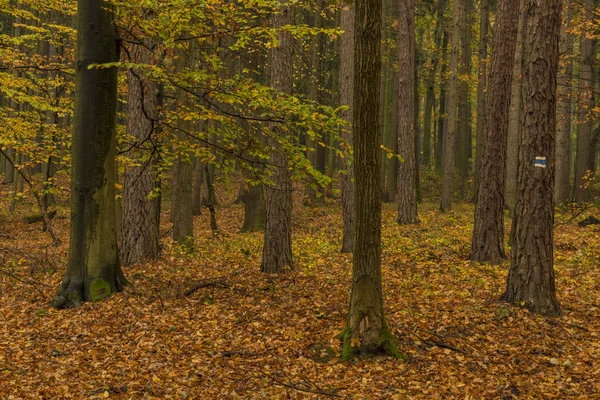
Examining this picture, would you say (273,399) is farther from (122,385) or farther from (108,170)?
(108,170)

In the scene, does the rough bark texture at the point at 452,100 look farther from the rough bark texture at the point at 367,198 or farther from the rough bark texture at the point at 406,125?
the rough bark texture at the point at 367,198

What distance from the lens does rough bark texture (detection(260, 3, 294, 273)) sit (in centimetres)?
1002

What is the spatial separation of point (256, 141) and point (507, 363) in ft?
15.8

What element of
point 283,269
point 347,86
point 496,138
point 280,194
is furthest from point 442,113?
point 283,269

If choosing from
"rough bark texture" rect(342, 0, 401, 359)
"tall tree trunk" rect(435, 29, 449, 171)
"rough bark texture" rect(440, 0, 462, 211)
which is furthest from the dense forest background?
"tall tree trunk" rect(435, 29, 449, 171)

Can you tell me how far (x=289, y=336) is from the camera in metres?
6.96

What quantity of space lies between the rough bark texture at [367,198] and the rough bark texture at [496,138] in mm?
4892

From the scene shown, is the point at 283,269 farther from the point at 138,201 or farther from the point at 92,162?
the point at 92,162

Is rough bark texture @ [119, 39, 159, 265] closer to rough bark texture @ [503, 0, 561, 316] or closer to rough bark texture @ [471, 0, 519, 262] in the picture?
rough bark texture @ [471, 0, 519, 262]

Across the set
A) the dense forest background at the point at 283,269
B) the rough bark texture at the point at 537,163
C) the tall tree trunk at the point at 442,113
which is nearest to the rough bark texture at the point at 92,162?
the dense forest background at the point at 283,269

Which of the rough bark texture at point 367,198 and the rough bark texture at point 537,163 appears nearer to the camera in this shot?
the rough bark texture at point 367,198

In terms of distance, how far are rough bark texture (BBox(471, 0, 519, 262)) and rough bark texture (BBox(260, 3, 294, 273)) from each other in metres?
3.95

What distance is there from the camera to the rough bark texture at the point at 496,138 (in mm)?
9789

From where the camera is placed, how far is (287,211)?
10.3 metres
